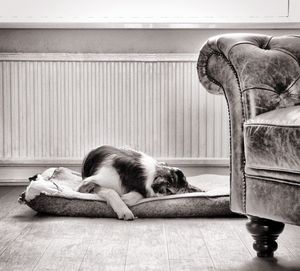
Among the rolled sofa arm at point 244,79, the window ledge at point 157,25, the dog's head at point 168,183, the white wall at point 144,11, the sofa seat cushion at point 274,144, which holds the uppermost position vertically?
the white wall at point 144,11

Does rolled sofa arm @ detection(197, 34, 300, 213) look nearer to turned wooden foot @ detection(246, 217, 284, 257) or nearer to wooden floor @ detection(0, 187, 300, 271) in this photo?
turned wooden foot @ detection(246, 217, 284, 257)

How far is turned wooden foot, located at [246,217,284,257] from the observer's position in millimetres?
1741

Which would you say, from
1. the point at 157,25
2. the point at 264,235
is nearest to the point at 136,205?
the point at 264,235

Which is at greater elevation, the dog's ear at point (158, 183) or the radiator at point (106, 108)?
the radiator at point (106, 108)

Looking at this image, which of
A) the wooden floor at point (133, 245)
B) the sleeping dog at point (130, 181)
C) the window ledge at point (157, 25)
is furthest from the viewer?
the window ledge at point (157, 25)

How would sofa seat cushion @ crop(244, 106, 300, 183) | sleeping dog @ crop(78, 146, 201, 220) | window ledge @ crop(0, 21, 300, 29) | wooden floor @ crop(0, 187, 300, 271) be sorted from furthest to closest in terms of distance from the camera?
window ledge @ crop(0, 21, 300, 29), sleeping dog @ crop(78, 146, 201, 220), wooden floor @ crop(0, 187, 300, 271), sofa seat cushion @ crop(244, 106, 300, 183)

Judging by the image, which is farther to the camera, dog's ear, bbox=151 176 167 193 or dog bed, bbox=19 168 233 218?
dog's ear, bbox=151 176 167 193

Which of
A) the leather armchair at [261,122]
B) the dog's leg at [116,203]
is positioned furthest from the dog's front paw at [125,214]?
the leather armchair at [261,122]

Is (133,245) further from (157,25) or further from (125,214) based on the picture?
(157,25)

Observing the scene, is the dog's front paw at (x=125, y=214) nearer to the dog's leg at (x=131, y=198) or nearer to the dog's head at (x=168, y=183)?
the dog's leg at (x=131, y=198)

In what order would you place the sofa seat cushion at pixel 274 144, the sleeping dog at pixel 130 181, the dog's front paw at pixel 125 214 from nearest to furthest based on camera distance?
the sofa seat cushion at pixel 274 144 < the dog's front paw at pixel 125 214 < the sleeping dog at pixel 130 181

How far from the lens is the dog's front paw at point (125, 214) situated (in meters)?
2.36

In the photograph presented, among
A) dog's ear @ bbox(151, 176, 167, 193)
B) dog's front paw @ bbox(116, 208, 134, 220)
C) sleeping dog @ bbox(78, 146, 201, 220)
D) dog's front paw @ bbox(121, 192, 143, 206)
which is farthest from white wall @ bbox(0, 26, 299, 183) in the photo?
dog's front paw @ bbox(116, 208, 134, 220)

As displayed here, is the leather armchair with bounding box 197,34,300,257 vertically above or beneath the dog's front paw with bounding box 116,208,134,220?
above
